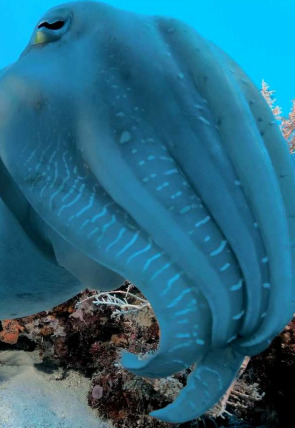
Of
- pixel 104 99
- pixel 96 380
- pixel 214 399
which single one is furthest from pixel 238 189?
pixel 96 380

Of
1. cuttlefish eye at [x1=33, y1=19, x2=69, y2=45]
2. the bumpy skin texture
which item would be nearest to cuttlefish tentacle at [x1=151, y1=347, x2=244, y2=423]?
the bumpy skin texture

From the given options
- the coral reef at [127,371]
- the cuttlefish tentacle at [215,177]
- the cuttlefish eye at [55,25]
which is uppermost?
the cuttlefish eye at [55,25]

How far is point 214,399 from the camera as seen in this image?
3.01 ft

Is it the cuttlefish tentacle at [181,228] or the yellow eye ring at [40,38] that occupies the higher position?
the yellow eye ring at [40,38]

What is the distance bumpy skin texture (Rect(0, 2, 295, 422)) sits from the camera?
2.78 ft

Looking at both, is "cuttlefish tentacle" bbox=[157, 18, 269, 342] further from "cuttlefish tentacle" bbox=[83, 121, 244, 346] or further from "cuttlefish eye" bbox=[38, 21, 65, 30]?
"cuttlefish eye" bbox=[38, 21, 65, 30]

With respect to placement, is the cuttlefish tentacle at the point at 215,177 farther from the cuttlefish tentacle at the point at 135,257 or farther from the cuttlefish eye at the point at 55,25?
the cuttlefish eye at the point at 55,25

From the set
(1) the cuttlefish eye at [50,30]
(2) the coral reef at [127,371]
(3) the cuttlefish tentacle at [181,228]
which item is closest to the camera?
(3) the cuttlefish tentacle at [181,228]

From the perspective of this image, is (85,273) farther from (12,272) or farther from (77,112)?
(77,112)

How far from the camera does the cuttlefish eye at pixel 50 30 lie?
3.60 feet

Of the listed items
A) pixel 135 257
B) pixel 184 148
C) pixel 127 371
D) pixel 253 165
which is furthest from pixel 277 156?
pixel 127 371

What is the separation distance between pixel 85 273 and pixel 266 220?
0.68m

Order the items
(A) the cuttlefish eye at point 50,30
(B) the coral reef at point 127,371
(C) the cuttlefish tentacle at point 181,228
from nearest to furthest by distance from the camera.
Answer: (C) the cuttlefish tentacle at point 181,228 → (A) the cuttlefish eye at point 50,30 → (B) the coral reef at point 127,371

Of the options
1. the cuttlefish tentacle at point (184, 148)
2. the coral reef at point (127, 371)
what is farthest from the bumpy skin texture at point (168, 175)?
the coral reef at point (127, 371)
